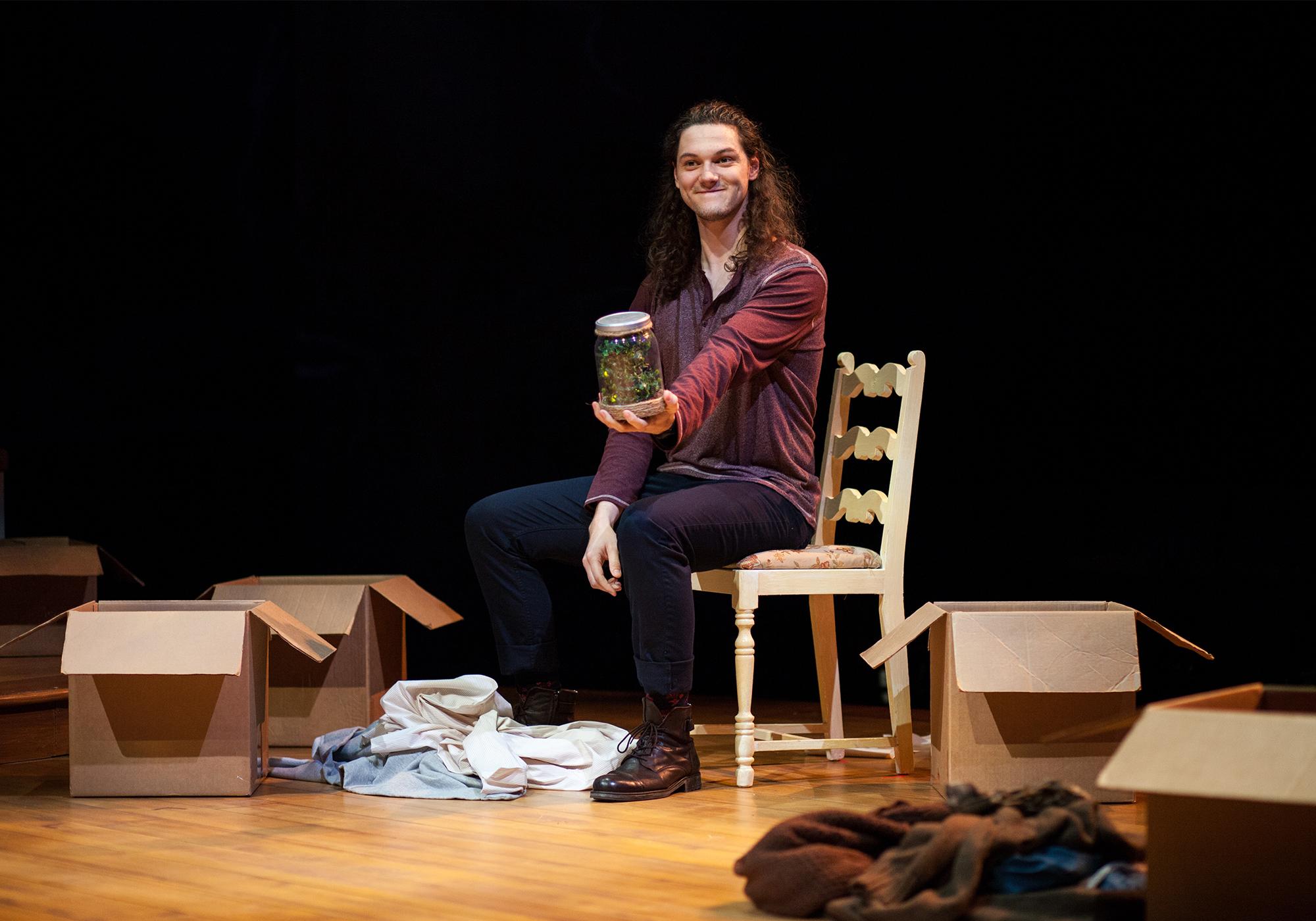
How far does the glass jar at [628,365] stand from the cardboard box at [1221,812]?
1005 mm

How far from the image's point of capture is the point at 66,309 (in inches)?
150

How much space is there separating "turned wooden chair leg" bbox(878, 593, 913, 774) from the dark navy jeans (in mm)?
197

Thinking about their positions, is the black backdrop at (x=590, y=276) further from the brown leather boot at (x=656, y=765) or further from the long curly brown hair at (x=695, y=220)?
the brown leather boot at (x=656, y=765)

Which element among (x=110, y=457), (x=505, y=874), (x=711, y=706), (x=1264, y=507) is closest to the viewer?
(x=505, y=874)

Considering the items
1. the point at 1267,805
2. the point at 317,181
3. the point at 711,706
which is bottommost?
the point at 711,706

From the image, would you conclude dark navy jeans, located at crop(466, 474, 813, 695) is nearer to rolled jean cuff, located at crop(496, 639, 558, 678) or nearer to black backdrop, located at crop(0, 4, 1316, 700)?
rolled jean cuff, located at crop(496, 639, 558, 678)

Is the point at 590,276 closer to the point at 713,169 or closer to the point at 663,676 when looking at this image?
the point at 713,169

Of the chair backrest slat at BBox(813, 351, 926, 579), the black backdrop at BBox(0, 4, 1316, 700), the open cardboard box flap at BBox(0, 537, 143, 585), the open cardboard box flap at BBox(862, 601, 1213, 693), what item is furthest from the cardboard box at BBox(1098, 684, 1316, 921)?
the open cardboard box flap at BBox(0, 537, 143, 585)

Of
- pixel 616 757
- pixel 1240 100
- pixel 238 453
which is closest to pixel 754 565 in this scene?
pixel 616 757

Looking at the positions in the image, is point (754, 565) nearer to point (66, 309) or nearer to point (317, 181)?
point (317, 181)

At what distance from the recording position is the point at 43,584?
2.97 m

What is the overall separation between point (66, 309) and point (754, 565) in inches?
93.2

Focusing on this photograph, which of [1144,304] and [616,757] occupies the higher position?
[1144,304]

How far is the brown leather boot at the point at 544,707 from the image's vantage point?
8.32 feet
